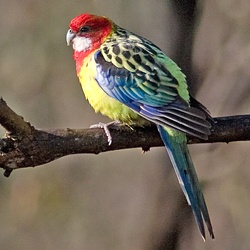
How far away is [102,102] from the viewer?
5828mm

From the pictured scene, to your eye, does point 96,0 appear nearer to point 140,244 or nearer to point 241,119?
point 140,244

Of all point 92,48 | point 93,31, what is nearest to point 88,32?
point 93,31

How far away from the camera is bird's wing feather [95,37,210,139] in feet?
18.0

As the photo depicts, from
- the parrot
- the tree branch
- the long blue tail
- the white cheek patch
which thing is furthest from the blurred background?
the tree branch

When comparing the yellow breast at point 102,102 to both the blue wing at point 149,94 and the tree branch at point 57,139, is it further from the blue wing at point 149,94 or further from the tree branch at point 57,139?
the tree branch at point 57,139

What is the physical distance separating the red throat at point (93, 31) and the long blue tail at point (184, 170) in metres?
1.14

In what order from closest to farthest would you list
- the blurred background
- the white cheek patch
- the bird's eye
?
the white cheek patch, the bird's eye, the blurred background

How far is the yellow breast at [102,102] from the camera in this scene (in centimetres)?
568

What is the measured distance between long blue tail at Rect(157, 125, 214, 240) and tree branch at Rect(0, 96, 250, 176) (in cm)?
16

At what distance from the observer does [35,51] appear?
1166cm

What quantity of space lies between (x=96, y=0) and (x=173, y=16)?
2.90 metres

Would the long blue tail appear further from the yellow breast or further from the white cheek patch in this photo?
the white cheek patch

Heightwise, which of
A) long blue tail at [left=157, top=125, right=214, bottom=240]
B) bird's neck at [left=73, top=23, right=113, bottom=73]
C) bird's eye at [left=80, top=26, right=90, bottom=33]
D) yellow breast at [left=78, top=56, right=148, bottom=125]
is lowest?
long blue tail at [left=157, top=125, right=214, bottom=240]

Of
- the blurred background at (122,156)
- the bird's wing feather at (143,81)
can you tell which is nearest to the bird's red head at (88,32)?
the bird's wing feather at (143,81)
